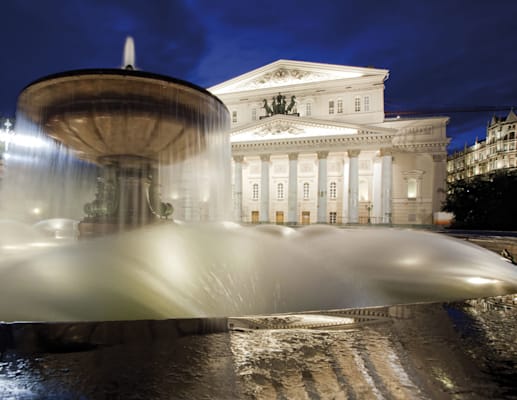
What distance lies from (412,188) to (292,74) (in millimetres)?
17691

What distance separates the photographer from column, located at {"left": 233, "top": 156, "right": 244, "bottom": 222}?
103 ft

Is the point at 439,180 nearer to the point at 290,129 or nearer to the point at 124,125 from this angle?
the point at 290,129

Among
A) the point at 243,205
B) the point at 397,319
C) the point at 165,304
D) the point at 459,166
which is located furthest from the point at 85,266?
the point at 459,166

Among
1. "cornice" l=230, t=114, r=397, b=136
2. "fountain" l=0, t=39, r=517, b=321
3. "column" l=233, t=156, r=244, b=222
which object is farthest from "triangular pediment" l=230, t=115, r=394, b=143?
"fountain" l=0, t=39, r=517, b=321

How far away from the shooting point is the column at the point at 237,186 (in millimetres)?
31312

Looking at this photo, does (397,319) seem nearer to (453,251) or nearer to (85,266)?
(453,251)

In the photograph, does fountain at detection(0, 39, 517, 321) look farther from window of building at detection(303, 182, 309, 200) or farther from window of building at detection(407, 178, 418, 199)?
window of building at detection(407, 178, 418, 199)

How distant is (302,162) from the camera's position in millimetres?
34531

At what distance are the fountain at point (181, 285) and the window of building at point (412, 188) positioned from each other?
29.6m

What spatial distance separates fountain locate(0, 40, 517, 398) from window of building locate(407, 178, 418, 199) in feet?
97.0

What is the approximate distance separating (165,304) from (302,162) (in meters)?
32.7

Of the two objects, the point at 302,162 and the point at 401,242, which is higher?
the point at 302,162

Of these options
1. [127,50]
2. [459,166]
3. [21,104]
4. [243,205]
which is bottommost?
[243,205]

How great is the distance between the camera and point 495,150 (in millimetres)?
62719
